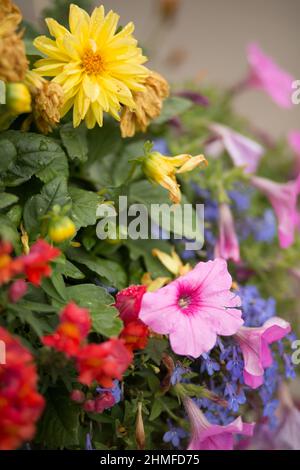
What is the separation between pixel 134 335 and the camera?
0.52m

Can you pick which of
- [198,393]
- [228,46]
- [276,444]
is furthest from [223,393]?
[228,46]

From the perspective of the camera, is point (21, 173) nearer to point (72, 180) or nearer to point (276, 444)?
point (72, 180)

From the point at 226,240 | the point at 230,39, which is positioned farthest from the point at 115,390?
the point at 230,39

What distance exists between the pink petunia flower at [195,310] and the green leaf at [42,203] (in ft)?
0.41

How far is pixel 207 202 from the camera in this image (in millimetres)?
821

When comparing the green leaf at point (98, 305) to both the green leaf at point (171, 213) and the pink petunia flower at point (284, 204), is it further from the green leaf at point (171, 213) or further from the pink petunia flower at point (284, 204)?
the pink petunia flower at point (284, 204)

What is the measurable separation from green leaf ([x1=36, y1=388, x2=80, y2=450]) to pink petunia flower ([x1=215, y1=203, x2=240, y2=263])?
0.28 metres

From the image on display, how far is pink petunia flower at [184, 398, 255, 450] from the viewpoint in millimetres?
577

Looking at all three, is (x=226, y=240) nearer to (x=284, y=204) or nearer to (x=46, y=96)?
(x=284, y=204)

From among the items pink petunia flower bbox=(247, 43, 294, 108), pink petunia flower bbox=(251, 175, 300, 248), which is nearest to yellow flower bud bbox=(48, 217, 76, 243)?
pink petunia flower bbox=(251, 175, 300, 248)

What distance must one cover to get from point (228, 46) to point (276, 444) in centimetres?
101

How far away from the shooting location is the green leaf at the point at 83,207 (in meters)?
0.56

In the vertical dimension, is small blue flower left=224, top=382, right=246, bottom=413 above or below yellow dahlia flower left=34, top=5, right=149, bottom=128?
below
